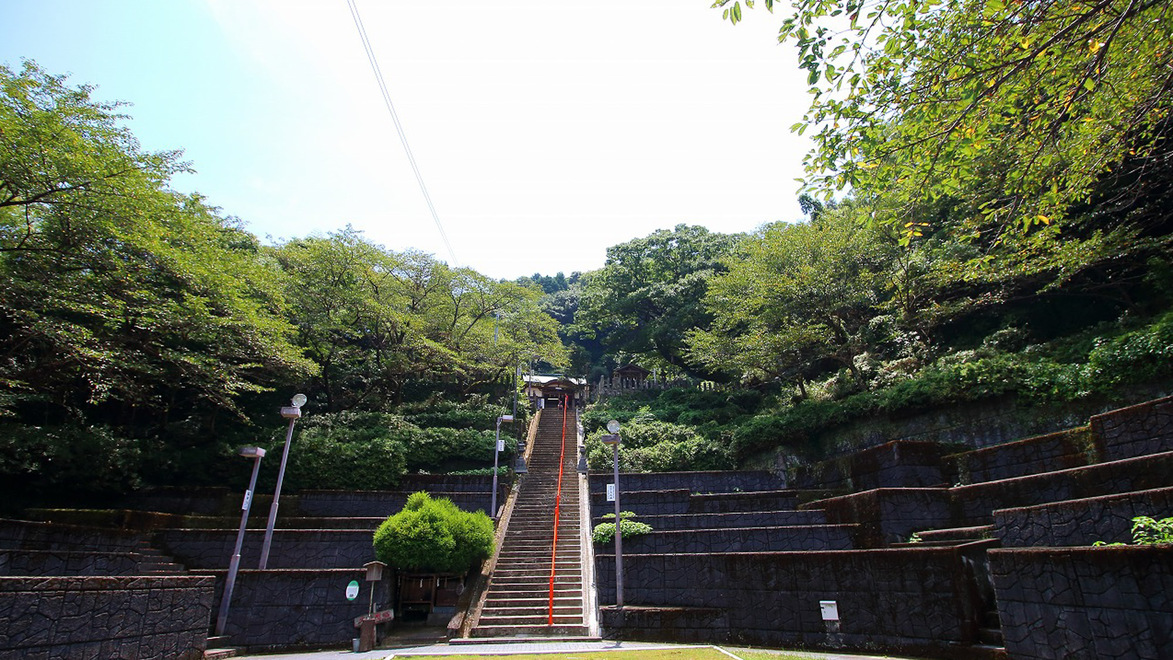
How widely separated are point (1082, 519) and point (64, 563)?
15543 mm

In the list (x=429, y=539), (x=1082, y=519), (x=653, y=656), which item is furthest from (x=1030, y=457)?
(x=429, y=539)

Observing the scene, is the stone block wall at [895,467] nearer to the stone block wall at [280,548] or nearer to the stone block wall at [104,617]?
the stone block wall at [280,548]

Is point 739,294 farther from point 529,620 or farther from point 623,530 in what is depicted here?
point 529,620

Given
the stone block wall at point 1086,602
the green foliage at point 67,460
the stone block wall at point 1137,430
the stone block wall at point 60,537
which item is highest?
the green foliage at point 67,460

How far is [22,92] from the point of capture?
33.1 ft

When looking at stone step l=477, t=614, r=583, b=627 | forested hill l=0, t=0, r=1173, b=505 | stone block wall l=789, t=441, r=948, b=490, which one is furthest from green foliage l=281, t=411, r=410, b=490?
stone block wall l=789, t=441, r=948, b=490

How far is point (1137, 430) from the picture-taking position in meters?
7.90

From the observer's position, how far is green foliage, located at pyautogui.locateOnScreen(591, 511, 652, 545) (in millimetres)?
11367

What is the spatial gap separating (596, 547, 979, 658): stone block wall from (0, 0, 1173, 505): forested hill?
5.01m

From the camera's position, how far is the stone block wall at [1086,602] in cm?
509

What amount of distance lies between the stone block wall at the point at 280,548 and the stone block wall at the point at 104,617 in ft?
14.7

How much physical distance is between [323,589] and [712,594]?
7295 millimetres

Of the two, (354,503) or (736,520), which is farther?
(354,503)

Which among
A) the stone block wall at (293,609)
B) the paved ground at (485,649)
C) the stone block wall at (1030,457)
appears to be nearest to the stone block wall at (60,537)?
the stone block wall at (293,609)
